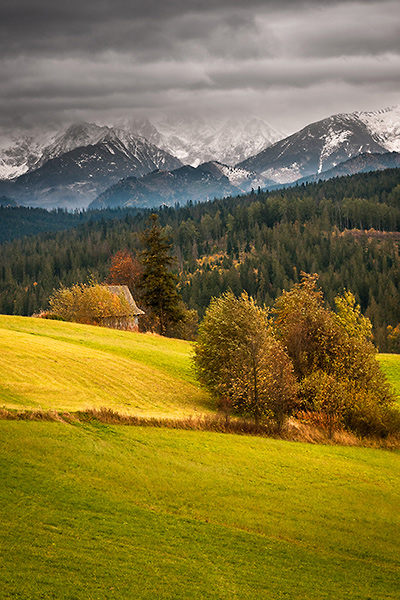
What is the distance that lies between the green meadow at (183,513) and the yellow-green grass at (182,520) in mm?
47

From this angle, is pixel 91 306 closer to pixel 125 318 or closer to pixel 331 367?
pixel 125 318

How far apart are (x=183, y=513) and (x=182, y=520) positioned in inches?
23.4

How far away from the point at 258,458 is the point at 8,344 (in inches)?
838

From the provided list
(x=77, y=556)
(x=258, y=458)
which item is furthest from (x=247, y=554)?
(x=258, y=458)

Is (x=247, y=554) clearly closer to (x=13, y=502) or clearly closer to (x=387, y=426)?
(x=13, y=502)

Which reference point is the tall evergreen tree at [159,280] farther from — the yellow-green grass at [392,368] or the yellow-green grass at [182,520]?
the yellow-green grass at [182,520]

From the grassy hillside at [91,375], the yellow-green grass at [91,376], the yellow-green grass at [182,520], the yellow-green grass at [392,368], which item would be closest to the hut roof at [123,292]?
the grassy hillside at [91,375]

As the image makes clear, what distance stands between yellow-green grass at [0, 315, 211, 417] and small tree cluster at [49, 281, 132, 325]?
19629 millimetres

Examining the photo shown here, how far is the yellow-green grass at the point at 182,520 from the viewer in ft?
42.3

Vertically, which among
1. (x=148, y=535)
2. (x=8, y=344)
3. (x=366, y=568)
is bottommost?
(x=366, y=568)

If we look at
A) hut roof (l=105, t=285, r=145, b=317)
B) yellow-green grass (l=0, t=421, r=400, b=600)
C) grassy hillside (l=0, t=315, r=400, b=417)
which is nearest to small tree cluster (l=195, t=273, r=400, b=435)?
grassy hillside (l=0, t=315, r=400, b=417)

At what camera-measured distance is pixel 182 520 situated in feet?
54.0

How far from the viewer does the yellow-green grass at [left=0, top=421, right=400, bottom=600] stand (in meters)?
12.9

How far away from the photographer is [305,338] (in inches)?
1518
